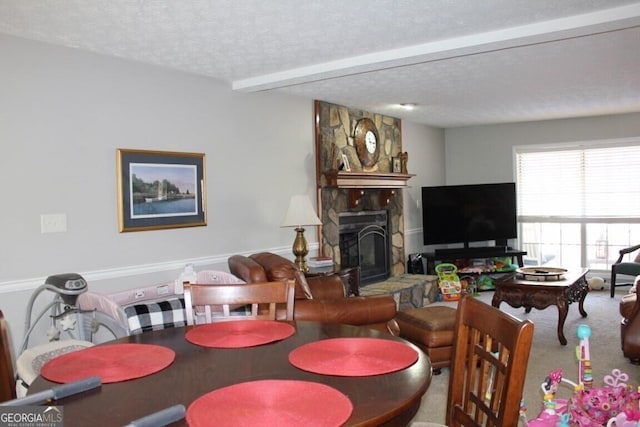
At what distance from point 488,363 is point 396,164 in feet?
18.3

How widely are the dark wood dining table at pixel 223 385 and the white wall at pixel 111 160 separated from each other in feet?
6.70

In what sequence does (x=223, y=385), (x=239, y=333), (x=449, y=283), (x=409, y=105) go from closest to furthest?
(x=223, y=385), (x=239, y=333), (x=409, y=105), (x=449, y=283)

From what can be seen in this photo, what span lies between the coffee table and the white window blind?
2751 millimetres

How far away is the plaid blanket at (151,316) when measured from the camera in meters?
2.66

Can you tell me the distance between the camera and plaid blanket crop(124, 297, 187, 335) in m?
2.66

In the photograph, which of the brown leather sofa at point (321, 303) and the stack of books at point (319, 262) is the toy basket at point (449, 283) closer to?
the stack of books at point (319, 262)

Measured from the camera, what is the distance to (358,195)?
6211 millimetres

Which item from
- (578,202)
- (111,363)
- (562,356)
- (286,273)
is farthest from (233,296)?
(578,202)

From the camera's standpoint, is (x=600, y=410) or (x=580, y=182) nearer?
(x=600, y=410)

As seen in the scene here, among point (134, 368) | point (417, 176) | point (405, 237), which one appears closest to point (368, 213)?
point (405, 237)

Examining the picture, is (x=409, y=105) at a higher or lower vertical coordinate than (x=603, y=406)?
higher

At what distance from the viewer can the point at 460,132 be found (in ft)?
27.6

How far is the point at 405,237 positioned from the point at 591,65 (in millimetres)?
3546

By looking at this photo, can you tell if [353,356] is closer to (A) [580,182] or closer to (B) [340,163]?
(B) [340,163]
